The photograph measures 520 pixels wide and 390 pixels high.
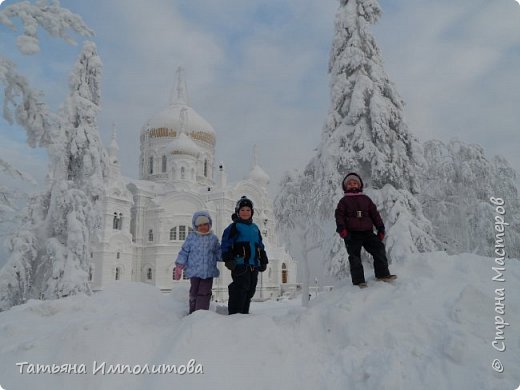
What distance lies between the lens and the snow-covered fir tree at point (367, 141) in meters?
11.9

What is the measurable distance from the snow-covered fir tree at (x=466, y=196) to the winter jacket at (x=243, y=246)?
39.0 ft

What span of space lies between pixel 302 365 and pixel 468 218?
1448 centimetres

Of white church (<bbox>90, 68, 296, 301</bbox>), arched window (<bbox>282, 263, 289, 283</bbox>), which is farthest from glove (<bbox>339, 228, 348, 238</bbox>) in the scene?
arched window (<bbox>282, 263, 289, 283</bbox>)

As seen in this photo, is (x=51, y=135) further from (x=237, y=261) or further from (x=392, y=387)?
(x=392, y=387)

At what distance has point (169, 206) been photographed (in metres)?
35.9

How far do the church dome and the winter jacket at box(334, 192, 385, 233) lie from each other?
3866 cm

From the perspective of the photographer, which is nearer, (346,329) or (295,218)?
(346,329)

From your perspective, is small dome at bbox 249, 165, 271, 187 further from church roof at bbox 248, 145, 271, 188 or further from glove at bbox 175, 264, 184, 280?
glove at bbox 175, 264, 184, 280

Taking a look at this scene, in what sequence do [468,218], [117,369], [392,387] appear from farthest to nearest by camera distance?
1. [468,218]
2. [117,369]
3. [392,387]

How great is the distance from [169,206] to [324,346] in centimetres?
3298

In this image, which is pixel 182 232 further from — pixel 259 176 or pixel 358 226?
pixel 358 226

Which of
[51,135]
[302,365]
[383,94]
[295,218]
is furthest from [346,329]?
[295,218]

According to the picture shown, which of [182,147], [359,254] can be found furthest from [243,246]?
[182,147]

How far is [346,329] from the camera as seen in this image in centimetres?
437
